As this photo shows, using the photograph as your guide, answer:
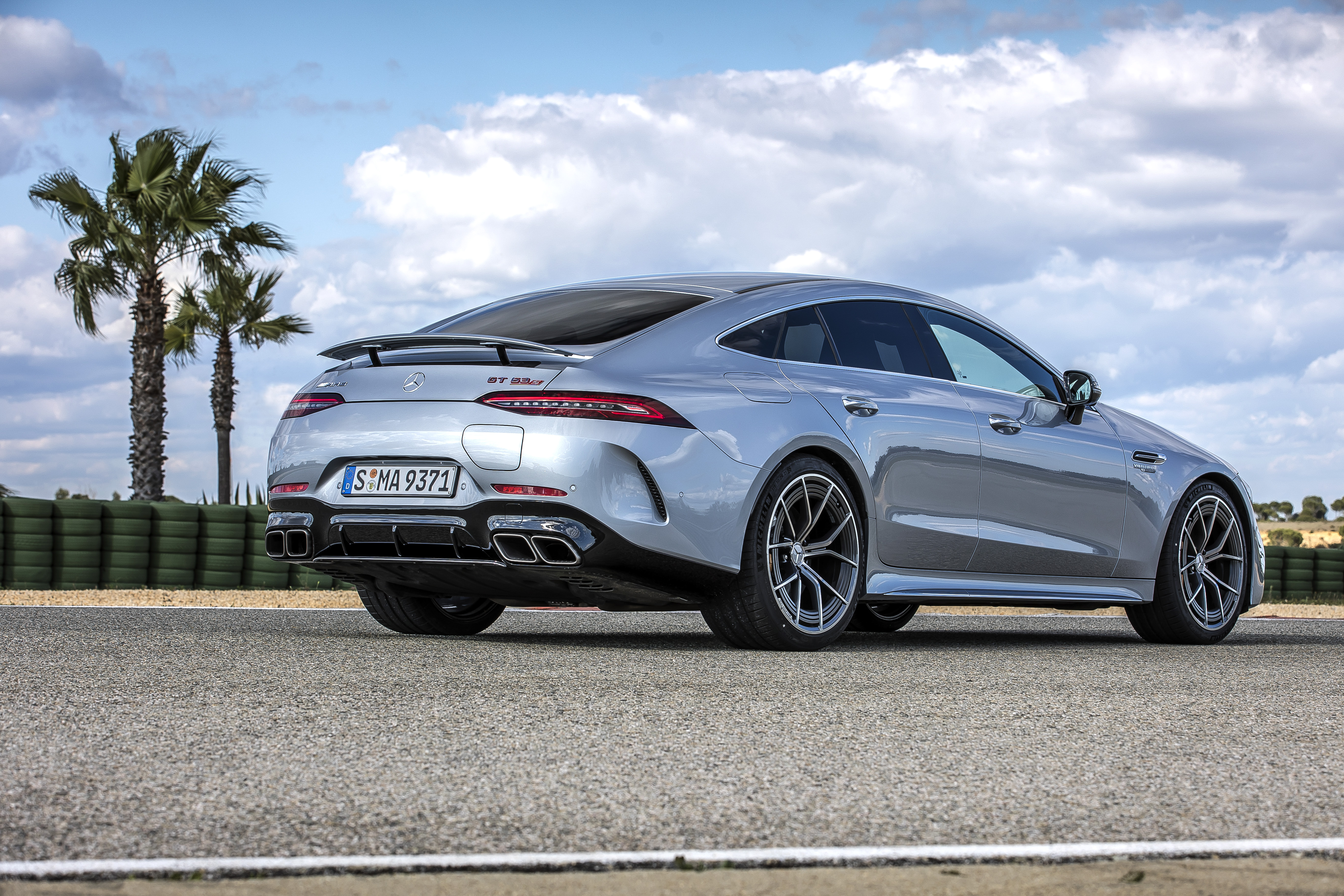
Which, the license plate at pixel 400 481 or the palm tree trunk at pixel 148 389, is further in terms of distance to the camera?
the palm tree trunk at pixel 148 389

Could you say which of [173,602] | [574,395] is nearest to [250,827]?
[574,395]

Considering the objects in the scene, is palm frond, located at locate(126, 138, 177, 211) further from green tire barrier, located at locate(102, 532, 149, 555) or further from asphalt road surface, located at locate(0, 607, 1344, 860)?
asphalt road surface, located at locate(0, 607, 1344, 860)

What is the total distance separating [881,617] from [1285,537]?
191ft

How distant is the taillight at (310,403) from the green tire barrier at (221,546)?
1084cm

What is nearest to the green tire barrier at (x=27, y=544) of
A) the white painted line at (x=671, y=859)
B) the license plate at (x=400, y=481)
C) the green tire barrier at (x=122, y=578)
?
the green tire barrier at (x=122, y=578)

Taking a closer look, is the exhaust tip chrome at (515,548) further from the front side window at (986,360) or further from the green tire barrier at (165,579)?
the green tire barrier at (165,579)

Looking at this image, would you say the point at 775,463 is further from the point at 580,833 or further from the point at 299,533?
the point at 580,833

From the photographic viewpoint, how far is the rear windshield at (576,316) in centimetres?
582

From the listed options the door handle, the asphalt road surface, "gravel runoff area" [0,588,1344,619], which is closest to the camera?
the asphalt road surface

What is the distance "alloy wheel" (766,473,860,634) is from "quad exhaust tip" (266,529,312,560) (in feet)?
6.17

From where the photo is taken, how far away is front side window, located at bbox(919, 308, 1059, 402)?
7012 millimetres

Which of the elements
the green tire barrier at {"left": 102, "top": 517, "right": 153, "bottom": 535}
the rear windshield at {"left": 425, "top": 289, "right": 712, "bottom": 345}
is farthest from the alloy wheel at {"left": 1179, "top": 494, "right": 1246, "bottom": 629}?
the green tire barrier at {"left": 102, "top": 517, "right": 153, "bottom": 535}

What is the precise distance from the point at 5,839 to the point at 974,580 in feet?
15.9

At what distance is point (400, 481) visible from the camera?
555cm
